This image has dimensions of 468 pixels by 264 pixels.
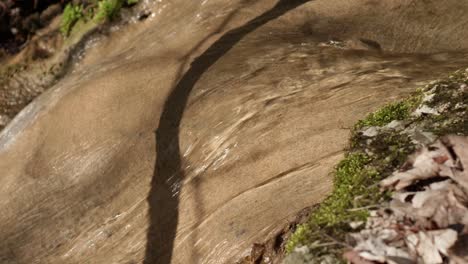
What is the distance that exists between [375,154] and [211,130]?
163 cm

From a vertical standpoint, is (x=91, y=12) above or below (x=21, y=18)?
below

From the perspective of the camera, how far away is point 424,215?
2.03 meters

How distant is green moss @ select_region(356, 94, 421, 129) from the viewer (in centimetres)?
273

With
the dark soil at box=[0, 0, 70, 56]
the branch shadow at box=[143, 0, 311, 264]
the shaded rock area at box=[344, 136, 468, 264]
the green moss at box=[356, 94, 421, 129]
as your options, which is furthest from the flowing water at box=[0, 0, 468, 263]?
the dark soil at box=[0, 0, 70, 56]

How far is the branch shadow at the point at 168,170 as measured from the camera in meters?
3.50

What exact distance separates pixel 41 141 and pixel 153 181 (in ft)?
5.41

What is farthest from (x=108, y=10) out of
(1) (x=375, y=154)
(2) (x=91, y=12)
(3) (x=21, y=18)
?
(1) (x=375, y=154)

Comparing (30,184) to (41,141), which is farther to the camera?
(41,141)

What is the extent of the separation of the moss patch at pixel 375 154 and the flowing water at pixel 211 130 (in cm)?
44

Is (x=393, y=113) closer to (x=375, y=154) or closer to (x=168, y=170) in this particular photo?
(x=375, y=154)

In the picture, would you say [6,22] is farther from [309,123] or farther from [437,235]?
[437,235]

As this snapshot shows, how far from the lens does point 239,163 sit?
11.8 feet

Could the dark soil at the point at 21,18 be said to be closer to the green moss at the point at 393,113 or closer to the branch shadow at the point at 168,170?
the branch shadow at the point at 168,170

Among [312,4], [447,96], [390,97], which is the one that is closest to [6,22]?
[312,4]
